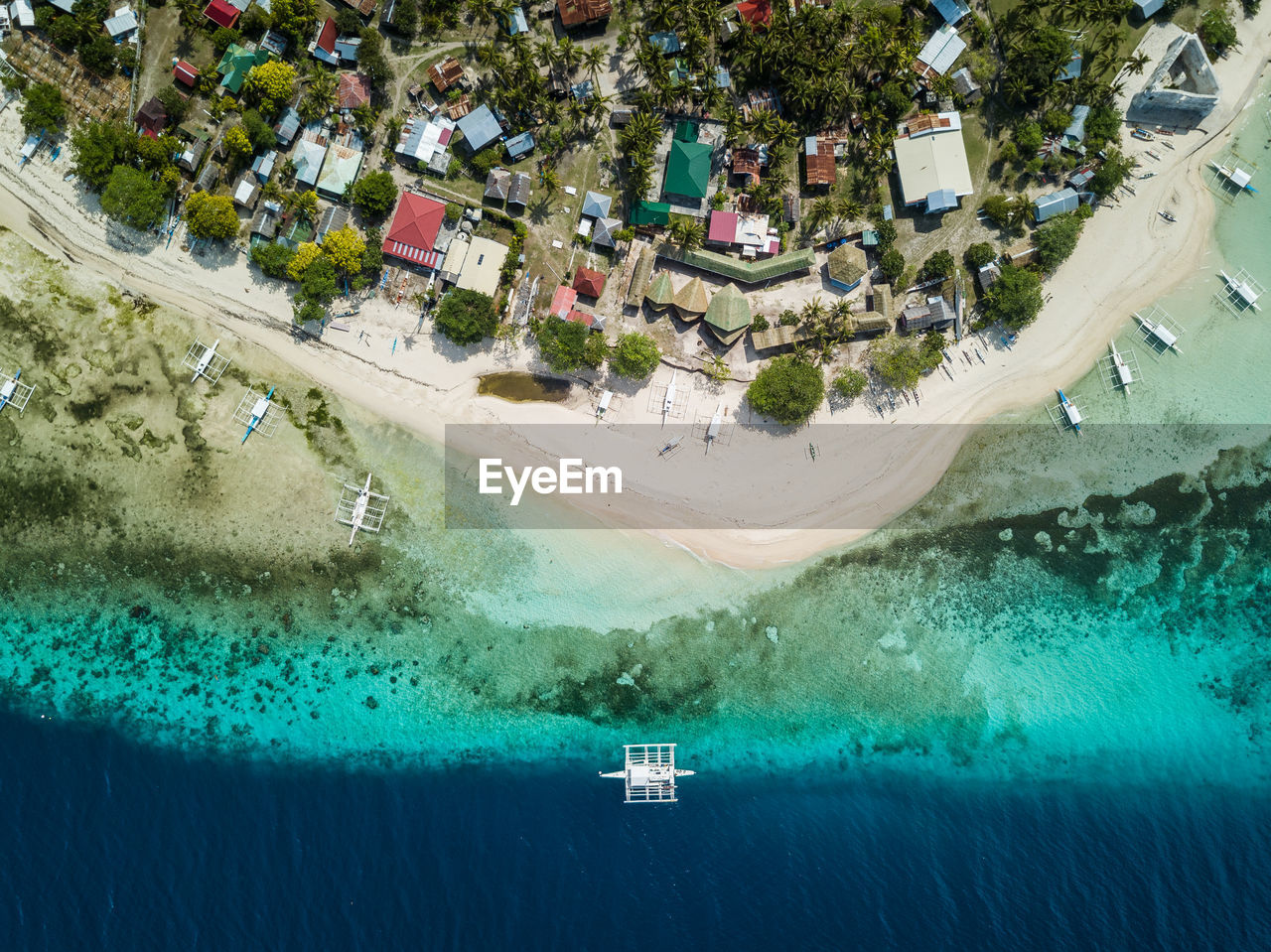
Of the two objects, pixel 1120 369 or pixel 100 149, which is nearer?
pixel 100 149

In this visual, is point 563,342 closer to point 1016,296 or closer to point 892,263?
point 892,263

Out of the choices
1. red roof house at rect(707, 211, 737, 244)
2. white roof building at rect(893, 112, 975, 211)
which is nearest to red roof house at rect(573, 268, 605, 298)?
red roof house at rect(707, 211, 737, 244)

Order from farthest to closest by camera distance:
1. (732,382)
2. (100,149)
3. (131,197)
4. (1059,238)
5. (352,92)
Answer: (732,382), (352,92), (1059,238), (100,149), (131,197)

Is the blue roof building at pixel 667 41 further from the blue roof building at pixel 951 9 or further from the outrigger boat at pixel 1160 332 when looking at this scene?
the outrigger boat at pixel 1160 332

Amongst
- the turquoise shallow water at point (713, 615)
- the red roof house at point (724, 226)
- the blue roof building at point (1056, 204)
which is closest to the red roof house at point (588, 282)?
the red roof house at point (724, 226)

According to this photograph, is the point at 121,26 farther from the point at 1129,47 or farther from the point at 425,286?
the point at 1129,47

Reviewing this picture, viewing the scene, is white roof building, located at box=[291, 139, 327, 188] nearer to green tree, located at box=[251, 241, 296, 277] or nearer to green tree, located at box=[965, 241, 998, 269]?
green tree, located at box=[251, 241, 296, 277]

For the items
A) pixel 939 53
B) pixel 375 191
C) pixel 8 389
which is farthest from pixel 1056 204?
pixel 8 389
